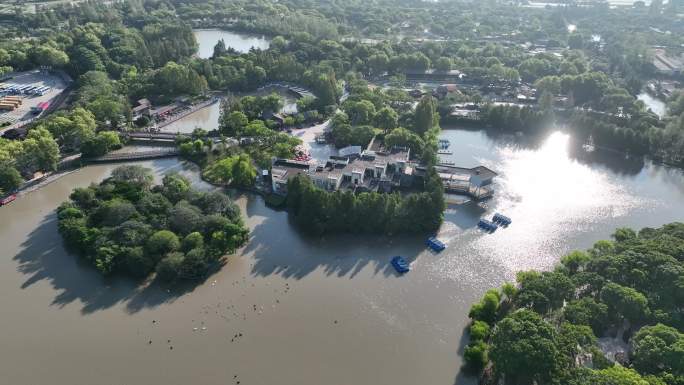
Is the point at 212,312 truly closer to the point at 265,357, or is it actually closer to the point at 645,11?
the point at 265,357

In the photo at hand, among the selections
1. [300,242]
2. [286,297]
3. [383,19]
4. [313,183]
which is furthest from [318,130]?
[383,19]

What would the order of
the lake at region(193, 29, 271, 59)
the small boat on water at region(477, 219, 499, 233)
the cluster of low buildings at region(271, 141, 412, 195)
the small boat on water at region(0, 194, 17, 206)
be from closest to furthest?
the small boat on water at region(477, 219, 499, 233)
the small boat on water at region(0, 194, 17, 206)
the cluster of low buildings at region(271, 141, 412, 195)
the lake at region(193, 29, 271, 59)

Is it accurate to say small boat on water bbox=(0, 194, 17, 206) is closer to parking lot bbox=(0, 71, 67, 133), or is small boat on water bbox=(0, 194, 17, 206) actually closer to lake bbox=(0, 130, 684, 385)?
lake bbox=(0, 130, 684, 385)

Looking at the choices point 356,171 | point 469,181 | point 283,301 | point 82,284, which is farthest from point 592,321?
point 82,284

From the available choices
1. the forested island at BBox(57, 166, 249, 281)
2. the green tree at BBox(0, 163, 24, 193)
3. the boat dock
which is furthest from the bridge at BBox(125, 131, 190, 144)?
the boat dock

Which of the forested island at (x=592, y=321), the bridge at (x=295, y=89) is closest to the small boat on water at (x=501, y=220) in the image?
the forested island at (x=592, y=321)

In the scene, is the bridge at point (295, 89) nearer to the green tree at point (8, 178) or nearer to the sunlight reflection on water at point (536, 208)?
the sunlight reflection on water at point (536, 208)

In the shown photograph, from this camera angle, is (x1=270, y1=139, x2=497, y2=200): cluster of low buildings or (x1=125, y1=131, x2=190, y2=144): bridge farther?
(x1=125, y1=131, x2=190, y2=144): bridge
